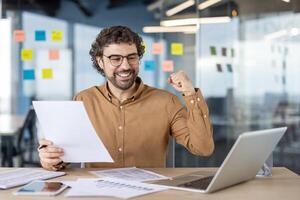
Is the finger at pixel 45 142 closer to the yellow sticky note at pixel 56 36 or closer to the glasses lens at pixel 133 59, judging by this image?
the glasses lens at pixel 133 59

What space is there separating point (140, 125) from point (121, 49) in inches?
13.7

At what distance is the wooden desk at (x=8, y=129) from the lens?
486 centimetres

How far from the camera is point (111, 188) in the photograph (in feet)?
4.58

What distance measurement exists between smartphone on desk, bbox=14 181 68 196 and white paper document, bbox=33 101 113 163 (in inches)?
8.6

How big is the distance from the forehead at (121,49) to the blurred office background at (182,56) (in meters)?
2.82

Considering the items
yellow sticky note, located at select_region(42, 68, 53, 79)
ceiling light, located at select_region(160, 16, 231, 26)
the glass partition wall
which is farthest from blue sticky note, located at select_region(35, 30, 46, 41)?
the glass partition wall

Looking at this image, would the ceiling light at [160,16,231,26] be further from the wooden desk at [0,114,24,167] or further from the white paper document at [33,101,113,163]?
the white paper document at [33,101,113,163]

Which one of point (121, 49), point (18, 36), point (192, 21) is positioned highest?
point (192, 21)

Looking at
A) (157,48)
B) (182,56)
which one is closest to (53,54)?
(157,48)

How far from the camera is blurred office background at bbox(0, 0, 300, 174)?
15.9ft

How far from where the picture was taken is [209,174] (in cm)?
162

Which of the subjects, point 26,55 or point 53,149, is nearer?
point 53,149

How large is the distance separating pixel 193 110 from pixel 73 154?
0.53 meters

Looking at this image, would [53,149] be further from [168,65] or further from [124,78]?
[168,65]
